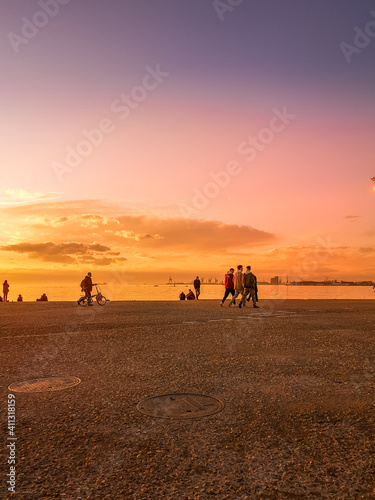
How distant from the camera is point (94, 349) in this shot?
9953 mm

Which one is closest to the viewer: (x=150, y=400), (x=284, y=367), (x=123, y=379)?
(x=150, y=400)

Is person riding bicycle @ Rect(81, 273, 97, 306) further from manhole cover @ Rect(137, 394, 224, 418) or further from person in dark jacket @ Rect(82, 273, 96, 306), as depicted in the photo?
manhole cover @ Rect(137, 394, 224, 418)

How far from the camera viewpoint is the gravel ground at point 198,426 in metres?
3.46

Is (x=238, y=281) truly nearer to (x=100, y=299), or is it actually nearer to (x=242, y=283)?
(x=242, y=283)

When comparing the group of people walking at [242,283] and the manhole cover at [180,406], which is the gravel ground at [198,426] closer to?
the manhole cover at [180,406]

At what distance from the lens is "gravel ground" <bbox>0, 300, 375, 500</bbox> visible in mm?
3461

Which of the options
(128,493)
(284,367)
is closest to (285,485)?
(128,493)

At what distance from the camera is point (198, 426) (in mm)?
4785

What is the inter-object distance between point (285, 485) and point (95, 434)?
2057 mm

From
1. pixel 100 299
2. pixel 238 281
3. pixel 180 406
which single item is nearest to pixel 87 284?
pixel 100 299

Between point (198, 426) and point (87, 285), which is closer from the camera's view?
point (198, 426)

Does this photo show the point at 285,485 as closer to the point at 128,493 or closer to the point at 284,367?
the point at 128,493

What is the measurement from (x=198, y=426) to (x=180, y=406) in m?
0.71

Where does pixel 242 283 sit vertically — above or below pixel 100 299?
above
